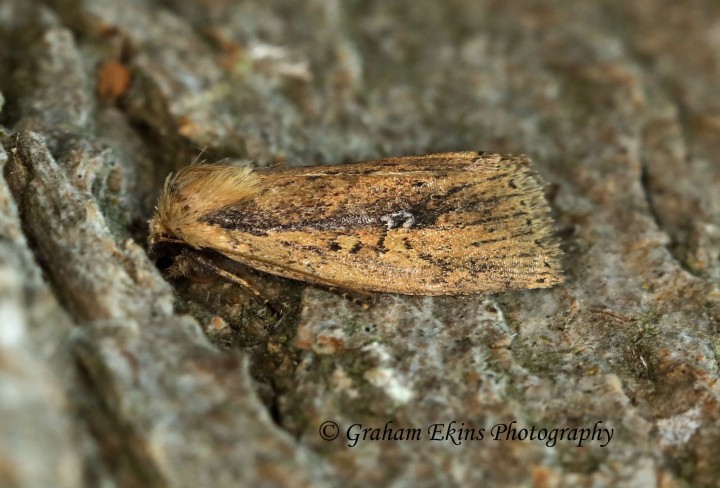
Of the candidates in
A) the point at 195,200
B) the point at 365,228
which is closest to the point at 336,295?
the point at 365,228

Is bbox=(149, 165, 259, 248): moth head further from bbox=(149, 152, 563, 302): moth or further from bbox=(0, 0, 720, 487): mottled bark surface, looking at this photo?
bbox=(0, 0, 720, 487): mottled bark surface

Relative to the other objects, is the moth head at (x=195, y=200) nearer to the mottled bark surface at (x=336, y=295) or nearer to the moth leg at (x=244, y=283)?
the moth leg at (x=244, y=283)

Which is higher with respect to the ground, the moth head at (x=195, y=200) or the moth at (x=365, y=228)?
the moth head at (x=195, y=200)

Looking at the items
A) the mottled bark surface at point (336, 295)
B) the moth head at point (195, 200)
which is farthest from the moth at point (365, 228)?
the mottled bark surface at point (336, 295)

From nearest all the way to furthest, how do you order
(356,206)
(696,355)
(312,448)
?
(312,448)
(696,355)
(356,206)

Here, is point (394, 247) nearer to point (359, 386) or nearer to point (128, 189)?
point (359, 386)

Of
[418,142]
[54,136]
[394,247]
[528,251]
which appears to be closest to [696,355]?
[528,251]
